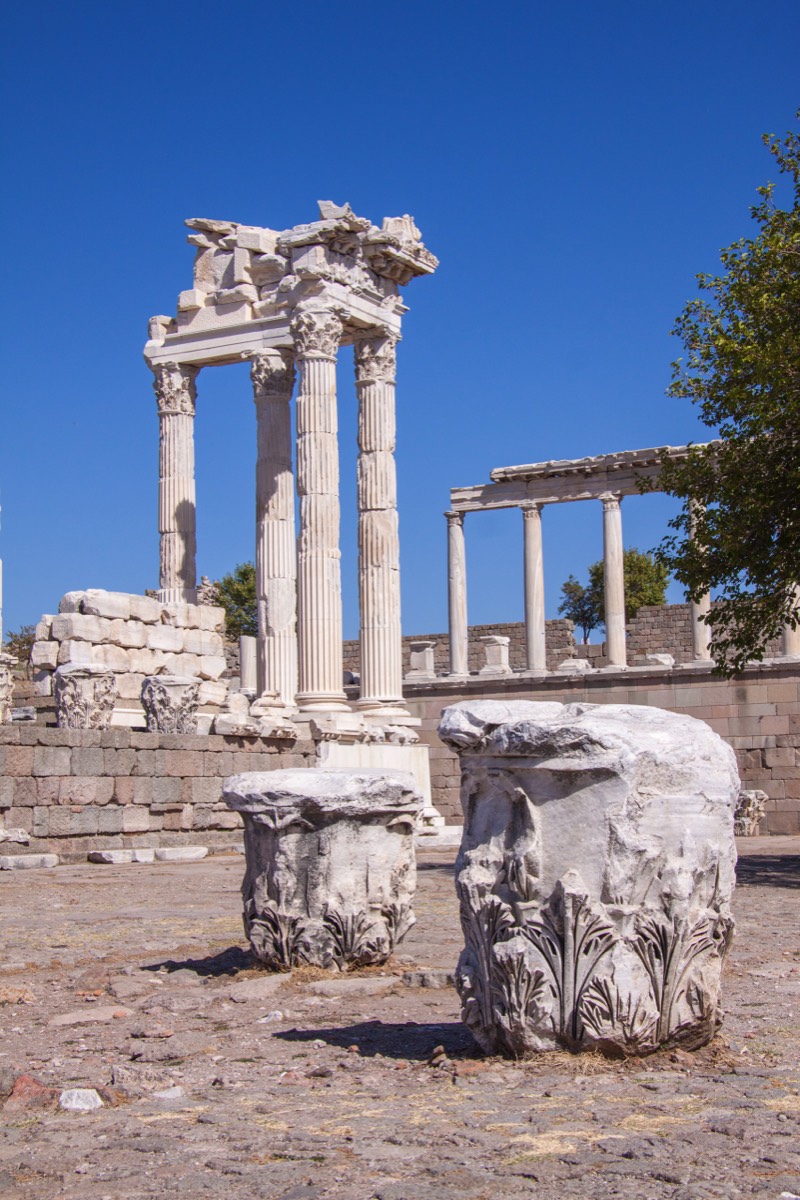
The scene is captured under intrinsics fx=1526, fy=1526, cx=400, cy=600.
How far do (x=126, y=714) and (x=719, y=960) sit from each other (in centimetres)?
1714

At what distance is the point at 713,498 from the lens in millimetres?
15055

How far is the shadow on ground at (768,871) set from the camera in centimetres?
1366

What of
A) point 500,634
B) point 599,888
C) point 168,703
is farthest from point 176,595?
point 599,888

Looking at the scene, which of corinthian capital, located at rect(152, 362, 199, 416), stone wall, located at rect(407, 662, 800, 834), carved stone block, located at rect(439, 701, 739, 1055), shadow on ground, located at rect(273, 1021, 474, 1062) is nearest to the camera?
carved stone block, located at rect(439, 701, 739, 1055)

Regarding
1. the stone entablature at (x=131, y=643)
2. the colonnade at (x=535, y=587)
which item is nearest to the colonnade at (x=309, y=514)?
the stone entablature at (x=131, y=643)

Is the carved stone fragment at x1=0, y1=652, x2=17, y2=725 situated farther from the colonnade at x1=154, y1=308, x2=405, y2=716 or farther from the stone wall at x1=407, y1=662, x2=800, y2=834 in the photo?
the stone wall at x1=407, y1=662, x2=800, y2=834

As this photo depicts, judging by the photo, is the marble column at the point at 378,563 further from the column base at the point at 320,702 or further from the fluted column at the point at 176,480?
the fluted column at the point at 176,480

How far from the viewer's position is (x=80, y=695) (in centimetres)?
1800

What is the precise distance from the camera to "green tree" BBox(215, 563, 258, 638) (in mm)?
53875

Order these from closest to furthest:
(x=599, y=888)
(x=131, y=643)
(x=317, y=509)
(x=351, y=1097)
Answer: (x=351, y=1097) < (x=599, y=888) < (x=131, y=643) < (x=317, y=509)

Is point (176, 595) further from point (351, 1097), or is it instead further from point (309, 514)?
point (351, 1097)

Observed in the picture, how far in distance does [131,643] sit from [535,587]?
50.2ft

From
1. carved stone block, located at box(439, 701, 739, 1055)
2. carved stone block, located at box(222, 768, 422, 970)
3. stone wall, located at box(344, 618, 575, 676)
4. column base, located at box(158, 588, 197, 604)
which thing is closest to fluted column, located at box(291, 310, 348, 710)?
column base, located at box(158, 588, 197, 604)

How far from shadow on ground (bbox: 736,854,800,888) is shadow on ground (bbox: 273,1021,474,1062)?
7889 mm
